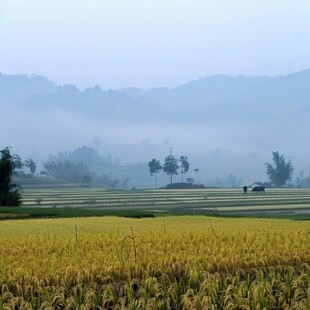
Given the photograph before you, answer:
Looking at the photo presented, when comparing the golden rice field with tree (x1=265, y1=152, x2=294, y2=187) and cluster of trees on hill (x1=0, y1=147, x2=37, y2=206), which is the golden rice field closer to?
cluster of trees on hill (x1=0, y1=147, x2=37, y2=206)

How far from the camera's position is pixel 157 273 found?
1152 cm

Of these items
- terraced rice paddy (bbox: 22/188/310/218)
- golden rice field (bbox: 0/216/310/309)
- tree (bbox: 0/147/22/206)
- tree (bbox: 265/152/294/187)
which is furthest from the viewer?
tree (bbox: 265/152/294/187)

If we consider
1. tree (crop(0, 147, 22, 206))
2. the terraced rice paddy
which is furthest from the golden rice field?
the terraced rice paddy

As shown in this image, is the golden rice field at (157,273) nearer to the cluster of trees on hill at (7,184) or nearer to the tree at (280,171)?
the cluster of trees on hill at (7,184)

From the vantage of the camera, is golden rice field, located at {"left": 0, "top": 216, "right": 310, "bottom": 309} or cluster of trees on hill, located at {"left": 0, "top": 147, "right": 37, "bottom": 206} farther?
cluster of trees on hill, located at {"left": 0, "top": 147, "right": 37, "bottom": 206}

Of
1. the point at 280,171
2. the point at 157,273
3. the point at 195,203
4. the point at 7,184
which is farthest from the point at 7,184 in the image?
the point at 280,171

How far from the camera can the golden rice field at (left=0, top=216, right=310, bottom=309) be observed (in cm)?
951

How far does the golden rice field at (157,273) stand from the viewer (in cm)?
951

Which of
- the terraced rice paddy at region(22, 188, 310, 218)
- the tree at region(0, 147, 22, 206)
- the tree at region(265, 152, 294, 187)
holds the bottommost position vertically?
the terraced rice paddy at region(22, 188, 310, 218)

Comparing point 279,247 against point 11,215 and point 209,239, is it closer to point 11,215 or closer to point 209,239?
point 209,239

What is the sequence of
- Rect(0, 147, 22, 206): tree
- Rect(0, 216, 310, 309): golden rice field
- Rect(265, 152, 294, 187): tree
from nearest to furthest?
1. Rect(0, 216, 310, 309): golden rice field
2. Rect(0, 147, 22, 206): tree
3. Rect(265, 152, 294, 187): tree

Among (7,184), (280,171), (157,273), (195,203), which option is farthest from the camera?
(280,171)

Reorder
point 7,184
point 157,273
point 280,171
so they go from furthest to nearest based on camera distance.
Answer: point 280,171 → point 7,184 → point 157,273

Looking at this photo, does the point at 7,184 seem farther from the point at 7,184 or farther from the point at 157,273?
the point at 157,273
